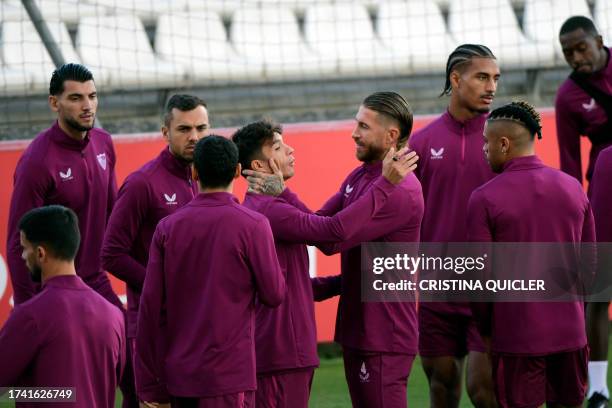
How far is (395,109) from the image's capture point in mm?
5188

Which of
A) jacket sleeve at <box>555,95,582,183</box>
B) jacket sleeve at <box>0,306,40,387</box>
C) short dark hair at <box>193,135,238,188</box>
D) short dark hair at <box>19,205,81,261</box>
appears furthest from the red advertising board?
jacket sleeve at <box>0,306,40,387</box>

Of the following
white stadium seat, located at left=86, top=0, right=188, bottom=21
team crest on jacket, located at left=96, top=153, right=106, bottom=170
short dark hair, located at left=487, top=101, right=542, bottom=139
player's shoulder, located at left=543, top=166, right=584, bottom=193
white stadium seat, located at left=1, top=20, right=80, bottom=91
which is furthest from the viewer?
white stadium seat, located at left=86, top=0, right=188, bottom=21

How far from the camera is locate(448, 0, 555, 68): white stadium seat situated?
10.2 m

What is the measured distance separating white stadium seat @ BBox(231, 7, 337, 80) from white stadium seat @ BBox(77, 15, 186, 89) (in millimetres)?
825

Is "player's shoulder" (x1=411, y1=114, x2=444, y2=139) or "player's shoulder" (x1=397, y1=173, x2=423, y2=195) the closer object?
"player's shoulder" (x1=397, y1=173, x2=423, y2=195)

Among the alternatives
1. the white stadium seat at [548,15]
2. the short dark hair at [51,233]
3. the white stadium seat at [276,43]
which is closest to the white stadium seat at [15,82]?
the white stadium seat at [276,43]

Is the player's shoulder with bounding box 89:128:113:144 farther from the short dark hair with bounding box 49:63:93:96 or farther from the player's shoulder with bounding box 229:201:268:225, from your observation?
the player's shoulder with bounding box 229:201:268:225

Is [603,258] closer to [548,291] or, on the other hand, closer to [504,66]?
[548,291]

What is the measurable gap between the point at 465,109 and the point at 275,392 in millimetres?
1919

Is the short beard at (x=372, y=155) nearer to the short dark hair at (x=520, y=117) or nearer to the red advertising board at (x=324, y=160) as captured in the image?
the short dark hair at (x=520, y=117)

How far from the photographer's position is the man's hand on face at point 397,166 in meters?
4.89

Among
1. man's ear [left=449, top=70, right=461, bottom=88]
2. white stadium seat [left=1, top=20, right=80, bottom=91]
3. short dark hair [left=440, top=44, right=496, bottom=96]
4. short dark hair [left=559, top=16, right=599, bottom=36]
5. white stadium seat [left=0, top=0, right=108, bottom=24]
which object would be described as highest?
white stadium seat [left=0, top=0, right=108, bottom=24]

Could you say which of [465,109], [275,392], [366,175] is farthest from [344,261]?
[465,109]

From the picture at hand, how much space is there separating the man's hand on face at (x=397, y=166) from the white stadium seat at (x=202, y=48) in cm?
501
